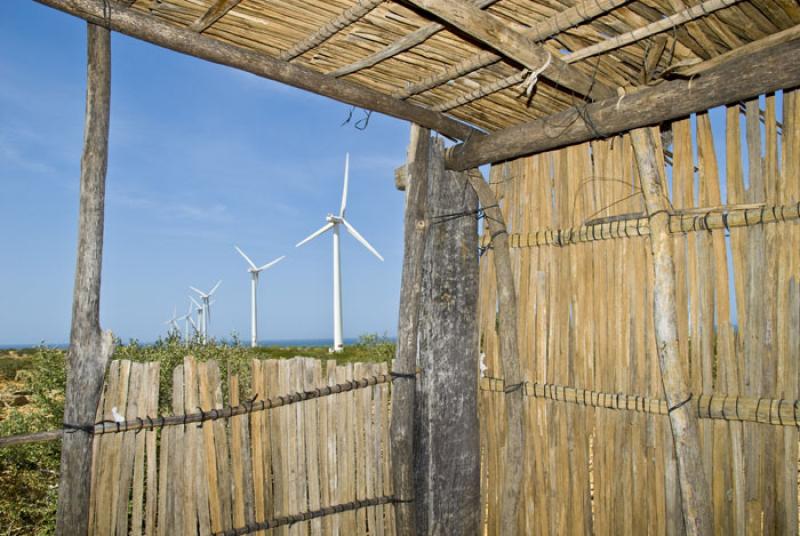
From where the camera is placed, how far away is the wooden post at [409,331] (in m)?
4.71

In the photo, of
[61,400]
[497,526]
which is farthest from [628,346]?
[61,400]

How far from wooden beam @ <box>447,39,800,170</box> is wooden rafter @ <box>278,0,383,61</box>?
164 centimetres

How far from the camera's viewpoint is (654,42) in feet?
12.1

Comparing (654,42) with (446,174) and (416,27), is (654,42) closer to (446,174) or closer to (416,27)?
(416,27)

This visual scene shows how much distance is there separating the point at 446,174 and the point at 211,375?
2389 millimetres

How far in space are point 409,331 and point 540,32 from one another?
2330 mm

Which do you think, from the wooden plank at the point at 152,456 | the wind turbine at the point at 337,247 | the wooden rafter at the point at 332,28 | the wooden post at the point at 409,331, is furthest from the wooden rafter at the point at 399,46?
the wind turbine at the point at 337,247

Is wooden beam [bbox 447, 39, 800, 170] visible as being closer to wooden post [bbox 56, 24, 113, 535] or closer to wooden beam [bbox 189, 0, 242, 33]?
wooden beam [bbox 189, 0, 242, 33]

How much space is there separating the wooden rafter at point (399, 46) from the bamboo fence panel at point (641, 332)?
1.57 metres

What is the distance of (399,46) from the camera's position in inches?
145

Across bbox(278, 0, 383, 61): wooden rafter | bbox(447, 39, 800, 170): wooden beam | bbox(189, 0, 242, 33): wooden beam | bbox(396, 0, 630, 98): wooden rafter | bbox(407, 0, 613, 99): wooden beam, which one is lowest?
bbox(447, 39, 800, 170): wooden beam

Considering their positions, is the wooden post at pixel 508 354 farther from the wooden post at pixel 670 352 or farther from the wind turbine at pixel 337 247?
the wind turbine at pixel 337 247

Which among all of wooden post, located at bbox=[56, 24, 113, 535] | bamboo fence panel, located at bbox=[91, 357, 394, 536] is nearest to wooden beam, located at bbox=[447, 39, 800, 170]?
bamboo fence panel, located at bbox=[91, 357, 394, 536]

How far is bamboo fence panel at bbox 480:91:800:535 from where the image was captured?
11.6 feet
